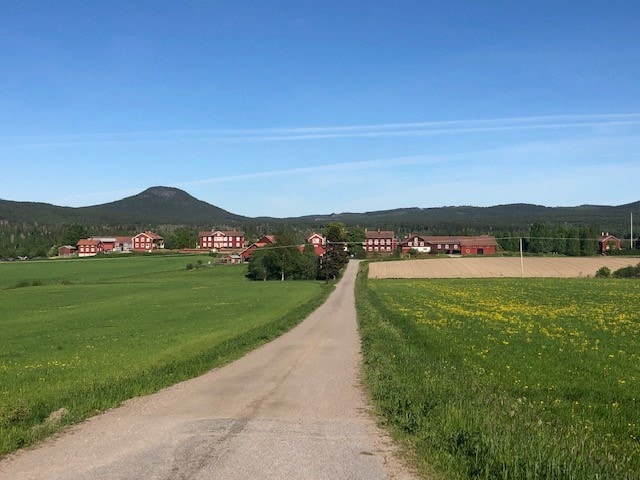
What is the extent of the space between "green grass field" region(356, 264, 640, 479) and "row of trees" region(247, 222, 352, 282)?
256 feet

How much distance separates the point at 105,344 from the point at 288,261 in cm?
8204

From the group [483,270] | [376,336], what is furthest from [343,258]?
[376,336]

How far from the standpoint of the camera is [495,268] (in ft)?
361

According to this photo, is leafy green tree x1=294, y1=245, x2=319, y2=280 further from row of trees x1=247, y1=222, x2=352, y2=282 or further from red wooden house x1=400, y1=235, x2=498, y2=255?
red wooden house x1=400, y1=235, x2=498, y2=255

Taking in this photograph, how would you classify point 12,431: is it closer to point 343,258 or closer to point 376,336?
point 376,336

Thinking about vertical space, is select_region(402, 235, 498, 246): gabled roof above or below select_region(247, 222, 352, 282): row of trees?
above

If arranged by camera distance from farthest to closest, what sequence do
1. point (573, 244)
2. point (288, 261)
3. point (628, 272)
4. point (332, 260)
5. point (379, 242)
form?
point (379, 242)
point (573, 244)
point (288, 261)
point (332, 260)
point (628, 272)

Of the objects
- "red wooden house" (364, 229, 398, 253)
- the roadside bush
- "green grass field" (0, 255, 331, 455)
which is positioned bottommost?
the roadside bush

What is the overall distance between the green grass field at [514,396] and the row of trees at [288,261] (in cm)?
7794

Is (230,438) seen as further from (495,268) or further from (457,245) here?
(457,245)

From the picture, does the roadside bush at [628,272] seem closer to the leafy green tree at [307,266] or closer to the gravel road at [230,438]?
the leafy green tree at [307,266]

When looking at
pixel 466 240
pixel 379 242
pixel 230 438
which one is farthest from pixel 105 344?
pixel 379 242

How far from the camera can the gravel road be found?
862cm

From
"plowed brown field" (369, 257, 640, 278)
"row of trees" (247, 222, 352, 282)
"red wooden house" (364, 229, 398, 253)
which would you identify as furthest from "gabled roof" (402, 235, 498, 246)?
"row of trees" (247, 222, 352, 282)
